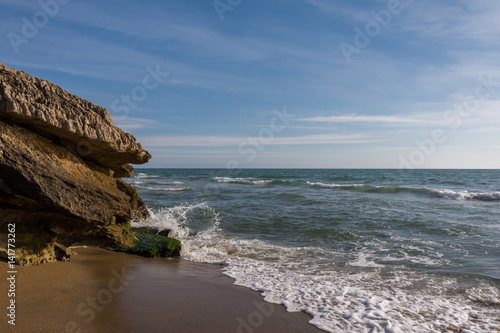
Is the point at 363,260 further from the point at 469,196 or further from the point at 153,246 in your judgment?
the point at 469,196

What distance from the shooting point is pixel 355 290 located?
17.3 ft

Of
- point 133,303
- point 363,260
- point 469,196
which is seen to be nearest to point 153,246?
point 133,303

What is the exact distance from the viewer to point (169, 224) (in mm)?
10102

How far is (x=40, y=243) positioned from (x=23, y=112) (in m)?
2.21

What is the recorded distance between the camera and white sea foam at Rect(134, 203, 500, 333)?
4180 millimetres

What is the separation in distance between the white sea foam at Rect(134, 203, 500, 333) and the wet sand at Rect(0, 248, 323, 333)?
0.45 m

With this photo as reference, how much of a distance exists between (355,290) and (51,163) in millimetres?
5062

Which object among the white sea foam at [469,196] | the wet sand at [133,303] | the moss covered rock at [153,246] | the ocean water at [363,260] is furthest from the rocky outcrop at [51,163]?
the white sea foam at [469,196]

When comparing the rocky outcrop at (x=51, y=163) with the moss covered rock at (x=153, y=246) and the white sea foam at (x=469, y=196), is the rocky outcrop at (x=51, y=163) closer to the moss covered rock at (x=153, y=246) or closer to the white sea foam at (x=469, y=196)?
the moss covered rock at (x=153, y=246)

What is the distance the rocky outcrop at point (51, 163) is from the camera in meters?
4.37

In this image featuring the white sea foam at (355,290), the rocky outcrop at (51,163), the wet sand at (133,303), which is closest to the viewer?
the wet sand at (133,303)

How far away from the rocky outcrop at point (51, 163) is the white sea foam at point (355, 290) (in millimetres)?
2820

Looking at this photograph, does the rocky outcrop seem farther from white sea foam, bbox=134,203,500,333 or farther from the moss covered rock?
white sea foam, bbox=134,203,500,333

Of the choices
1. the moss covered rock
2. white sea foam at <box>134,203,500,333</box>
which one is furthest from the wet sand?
the moss covered rock
